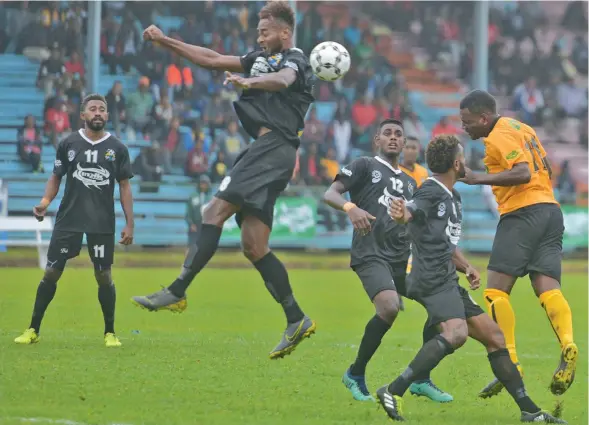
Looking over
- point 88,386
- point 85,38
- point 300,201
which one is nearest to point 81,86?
point 85,38

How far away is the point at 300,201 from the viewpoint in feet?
87.9

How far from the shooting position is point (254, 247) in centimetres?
838

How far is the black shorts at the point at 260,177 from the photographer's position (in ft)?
27.0

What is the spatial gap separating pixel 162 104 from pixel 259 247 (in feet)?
67.6

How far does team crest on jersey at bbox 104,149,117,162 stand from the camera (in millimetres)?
10711

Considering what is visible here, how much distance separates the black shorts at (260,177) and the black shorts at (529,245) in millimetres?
1921

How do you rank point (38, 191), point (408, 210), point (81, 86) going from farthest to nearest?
point (81, 86) < point (38, 191) < point (408, 210)

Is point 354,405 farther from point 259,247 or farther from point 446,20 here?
point 446,20

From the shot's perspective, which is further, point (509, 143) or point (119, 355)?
point (119, 355)

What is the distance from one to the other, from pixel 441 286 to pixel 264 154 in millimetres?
1754

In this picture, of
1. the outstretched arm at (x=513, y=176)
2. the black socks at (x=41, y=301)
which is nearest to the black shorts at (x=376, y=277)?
the outstretched arm at (x=513, y=176)

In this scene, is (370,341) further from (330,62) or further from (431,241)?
(330,62)

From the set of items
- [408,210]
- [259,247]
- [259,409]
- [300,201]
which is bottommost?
[300,201]

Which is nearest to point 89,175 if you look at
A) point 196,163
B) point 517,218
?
point 517,218
